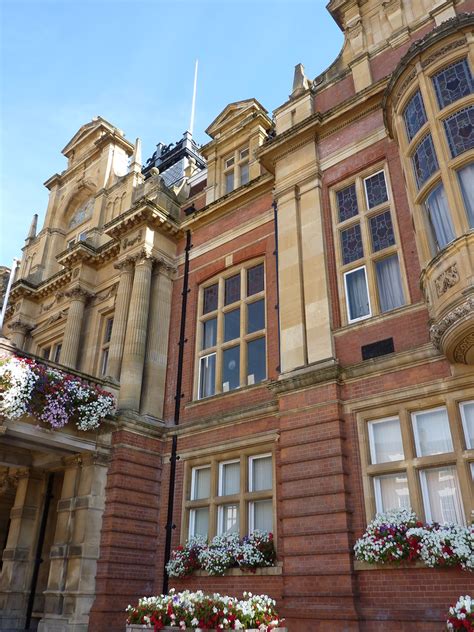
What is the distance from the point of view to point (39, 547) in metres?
15.2

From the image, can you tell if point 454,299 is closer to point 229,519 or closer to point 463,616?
point 463,616

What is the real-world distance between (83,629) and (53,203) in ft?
61.9

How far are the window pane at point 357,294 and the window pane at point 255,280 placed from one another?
321 centimetres

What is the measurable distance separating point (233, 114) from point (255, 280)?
7.31 metres

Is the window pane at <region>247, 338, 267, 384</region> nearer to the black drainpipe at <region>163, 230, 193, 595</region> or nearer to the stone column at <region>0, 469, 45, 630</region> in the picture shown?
the black drainpipe at <region>163, 230, 193, 595</region>

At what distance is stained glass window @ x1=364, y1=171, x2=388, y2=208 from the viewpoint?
12.6 m

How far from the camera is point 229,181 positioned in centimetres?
1825

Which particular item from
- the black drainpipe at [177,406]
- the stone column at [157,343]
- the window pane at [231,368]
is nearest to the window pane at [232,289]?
the black drainpipe at [177,406]

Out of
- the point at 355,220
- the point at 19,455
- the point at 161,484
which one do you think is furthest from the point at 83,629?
the point at 355,220

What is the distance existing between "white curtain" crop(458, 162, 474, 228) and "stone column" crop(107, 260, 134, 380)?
1031 cm

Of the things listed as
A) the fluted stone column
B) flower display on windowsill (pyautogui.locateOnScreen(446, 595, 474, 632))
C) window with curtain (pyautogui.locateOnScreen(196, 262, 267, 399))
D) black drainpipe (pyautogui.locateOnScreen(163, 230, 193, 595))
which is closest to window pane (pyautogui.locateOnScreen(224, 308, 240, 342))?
window with curtain (pyautogui.locateOnScreen(196, 262, 267, 399))

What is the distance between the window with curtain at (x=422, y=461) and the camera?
8930 mm

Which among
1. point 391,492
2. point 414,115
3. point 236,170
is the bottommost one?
point 391,492

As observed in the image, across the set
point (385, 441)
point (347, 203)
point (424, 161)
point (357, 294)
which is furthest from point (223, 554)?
point (424, 161)
